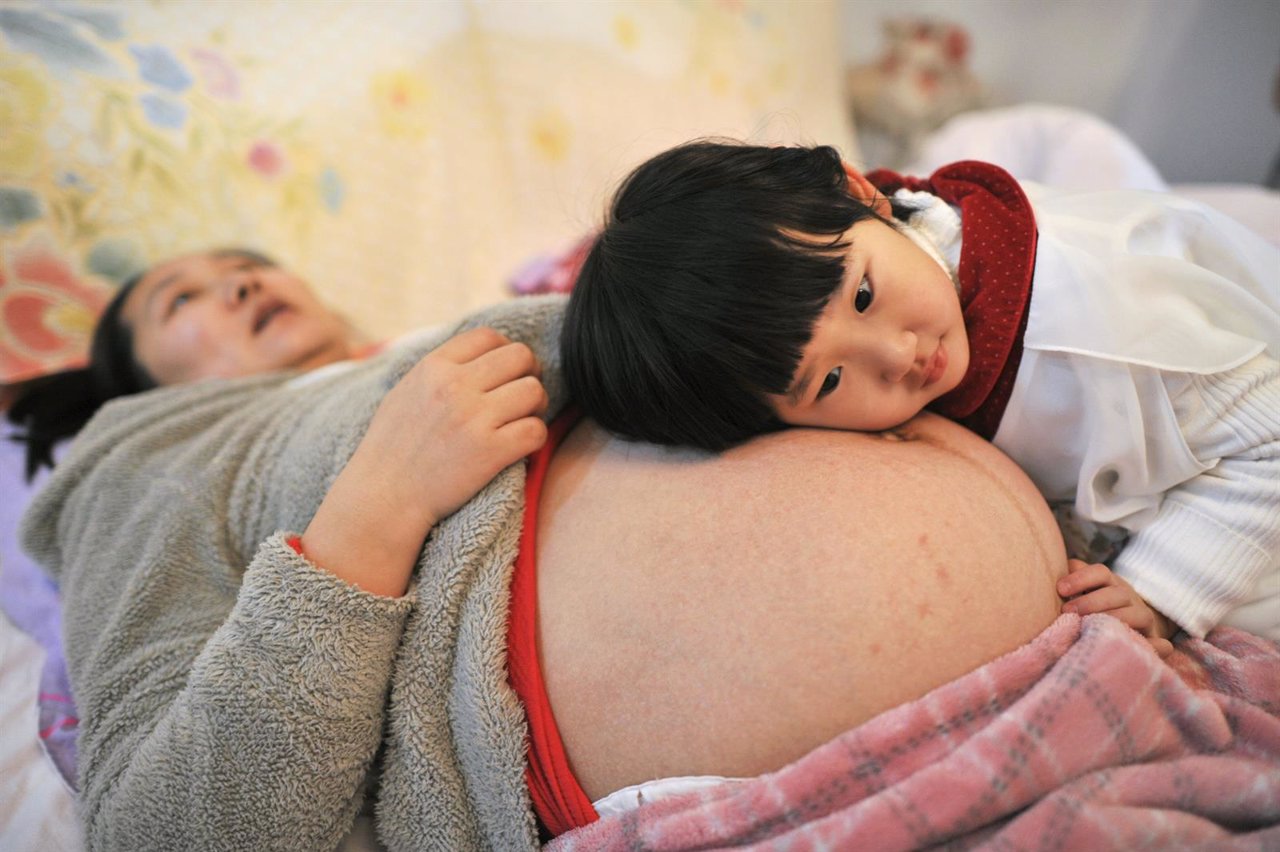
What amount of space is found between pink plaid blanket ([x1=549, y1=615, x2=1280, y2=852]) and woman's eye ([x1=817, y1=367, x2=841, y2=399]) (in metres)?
0.29

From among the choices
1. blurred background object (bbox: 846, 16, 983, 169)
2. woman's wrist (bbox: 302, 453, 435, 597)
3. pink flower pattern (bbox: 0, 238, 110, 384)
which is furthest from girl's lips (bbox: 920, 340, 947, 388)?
blurred background object (bbox: 846, 16, 983, 169)

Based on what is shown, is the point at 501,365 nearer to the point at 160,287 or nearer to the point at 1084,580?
the point at 1084,580

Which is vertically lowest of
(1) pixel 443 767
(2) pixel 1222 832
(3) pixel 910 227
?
(1) pixel 443 767

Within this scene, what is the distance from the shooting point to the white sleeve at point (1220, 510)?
0.70 metres

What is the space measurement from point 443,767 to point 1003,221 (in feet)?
2.50

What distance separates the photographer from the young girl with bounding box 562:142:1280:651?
0.72 metres

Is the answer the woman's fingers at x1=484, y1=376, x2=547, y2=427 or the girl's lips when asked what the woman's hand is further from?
the girl's lips

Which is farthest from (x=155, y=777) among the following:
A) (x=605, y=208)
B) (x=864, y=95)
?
(x=864, y=95)

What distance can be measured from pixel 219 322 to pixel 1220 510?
1316 mm

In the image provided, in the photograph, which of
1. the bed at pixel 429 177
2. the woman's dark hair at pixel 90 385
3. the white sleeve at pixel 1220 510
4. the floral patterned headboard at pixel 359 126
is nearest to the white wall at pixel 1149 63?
the bed at pixel 429 177

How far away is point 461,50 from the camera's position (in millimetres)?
1606

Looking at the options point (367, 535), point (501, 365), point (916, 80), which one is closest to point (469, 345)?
point (501, 365)

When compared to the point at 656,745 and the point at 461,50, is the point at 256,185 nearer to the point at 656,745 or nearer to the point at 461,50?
the point at 461,50

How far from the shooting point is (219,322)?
3.98 ft
